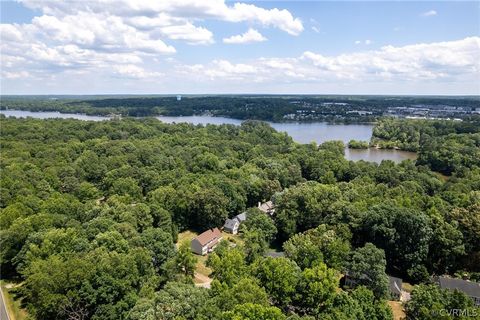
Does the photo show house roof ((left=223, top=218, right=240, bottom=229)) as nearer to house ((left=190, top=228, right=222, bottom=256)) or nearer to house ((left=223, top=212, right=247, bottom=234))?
house ((left=223, top=212, right=247, bottom=234))

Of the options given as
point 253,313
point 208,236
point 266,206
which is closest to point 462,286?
point 253,313

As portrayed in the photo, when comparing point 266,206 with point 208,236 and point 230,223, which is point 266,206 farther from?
point 208,236

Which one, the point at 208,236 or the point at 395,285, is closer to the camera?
the point at 395,285

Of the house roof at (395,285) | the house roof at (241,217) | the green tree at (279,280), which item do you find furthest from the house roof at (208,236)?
the house roof at (395,285)

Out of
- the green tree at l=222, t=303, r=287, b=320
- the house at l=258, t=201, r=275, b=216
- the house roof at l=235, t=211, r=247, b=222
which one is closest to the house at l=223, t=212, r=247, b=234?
the house roof at l=235, t=211, r=247, b=222

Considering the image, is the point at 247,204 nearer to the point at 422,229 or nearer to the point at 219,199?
the point at 219,199

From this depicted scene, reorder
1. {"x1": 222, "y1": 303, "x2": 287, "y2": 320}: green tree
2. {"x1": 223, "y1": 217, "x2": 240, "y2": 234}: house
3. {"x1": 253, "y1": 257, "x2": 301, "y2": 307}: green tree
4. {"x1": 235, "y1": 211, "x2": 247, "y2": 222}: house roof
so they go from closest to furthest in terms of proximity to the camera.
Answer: {"x1": 222, "y1": 303, "x2": 287, "y2": 320}: green tree < {"x1": 253, "y1": 257, "x2": 301, "y2": 307}: green tree < {"x1": 223, "y1": 217, "x2": 240, "y2": 234}: house < {"x1": 235, "y1": 211, "x2": 247, "y2": 222}: house roof
